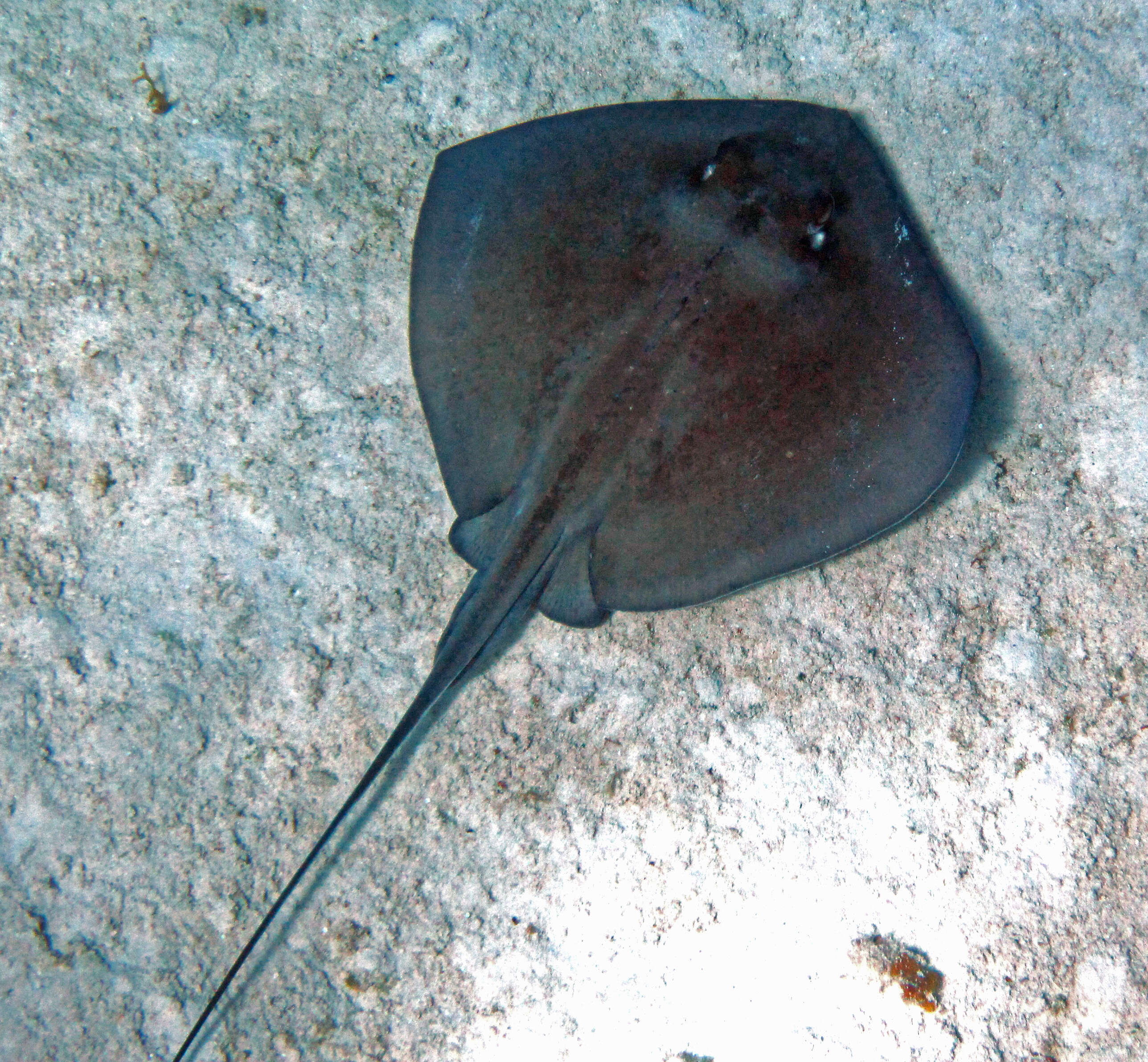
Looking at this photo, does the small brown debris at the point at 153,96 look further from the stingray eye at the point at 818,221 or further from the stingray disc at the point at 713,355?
the stingray eye at the point at 818,221

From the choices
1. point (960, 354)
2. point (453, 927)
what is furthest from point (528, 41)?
point (453, 927)

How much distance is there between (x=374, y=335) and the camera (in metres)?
3.25

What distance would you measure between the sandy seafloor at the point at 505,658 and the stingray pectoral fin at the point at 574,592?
0.97ft

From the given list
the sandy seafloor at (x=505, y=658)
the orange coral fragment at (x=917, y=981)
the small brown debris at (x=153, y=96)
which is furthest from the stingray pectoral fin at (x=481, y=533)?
the small brown debris at (x=153, y=96)

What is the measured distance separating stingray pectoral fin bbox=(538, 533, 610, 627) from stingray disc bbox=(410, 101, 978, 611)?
0.14 feet

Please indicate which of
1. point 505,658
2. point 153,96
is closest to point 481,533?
point 505,658

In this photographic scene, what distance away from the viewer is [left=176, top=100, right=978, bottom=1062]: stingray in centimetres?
257

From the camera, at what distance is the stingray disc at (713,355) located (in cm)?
258

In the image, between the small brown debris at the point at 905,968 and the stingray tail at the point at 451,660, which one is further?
the small brown debris at the point at 905,968

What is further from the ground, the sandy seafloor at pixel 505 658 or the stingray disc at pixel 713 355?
the stingray disc at pixel 713 355

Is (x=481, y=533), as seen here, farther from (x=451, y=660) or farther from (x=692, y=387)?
(x=692, y=387)

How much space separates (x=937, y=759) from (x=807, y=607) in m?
0.80

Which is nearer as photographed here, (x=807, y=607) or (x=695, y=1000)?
(x=695, y=1000)

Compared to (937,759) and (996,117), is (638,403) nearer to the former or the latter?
(937,759)
